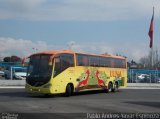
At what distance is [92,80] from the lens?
3005 cm

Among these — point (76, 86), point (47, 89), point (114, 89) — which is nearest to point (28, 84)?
point (47, 89)

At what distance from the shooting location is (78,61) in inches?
1094

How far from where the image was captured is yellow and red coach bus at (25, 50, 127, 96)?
24.9 meters

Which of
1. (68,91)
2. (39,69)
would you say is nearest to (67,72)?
(68,91)

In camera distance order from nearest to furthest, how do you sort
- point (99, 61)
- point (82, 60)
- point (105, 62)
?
point (82, 60), point (99, 61), point (105, 62)

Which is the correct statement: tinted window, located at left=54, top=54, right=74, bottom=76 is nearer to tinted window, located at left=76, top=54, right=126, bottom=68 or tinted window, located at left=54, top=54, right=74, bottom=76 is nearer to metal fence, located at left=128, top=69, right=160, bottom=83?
tinted window, located at left=76, top=54, right=126, bottom=68

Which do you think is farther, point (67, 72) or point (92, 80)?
point (92, 80)

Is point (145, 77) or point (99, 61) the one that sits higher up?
point (99, 61)

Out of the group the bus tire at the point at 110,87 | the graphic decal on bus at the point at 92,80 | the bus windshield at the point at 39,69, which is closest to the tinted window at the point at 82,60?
the graphic decal on bus at the point at 92,80

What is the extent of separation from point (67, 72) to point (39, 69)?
1.96m

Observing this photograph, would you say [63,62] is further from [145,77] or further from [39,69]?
[145,77]

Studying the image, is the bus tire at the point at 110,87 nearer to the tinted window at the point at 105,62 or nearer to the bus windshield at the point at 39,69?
the tinted window at the point at 105,62

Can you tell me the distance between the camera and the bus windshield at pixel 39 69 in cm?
2481

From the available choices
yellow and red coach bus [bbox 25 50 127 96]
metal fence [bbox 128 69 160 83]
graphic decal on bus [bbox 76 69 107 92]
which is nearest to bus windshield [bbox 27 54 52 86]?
yellow and red coach bus [bbox 25 50 127 96]
